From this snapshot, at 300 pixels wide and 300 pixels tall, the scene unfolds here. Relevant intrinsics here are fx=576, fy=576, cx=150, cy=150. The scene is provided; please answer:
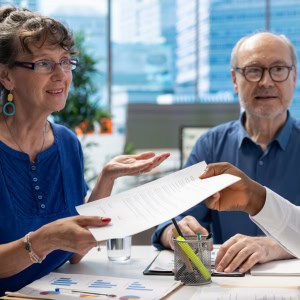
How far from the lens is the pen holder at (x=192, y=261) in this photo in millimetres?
1524

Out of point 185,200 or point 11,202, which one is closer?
point 185,200

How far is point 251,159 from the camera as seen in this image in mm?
2473

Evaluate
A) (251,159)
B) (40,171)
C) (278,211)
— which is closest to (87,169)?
(251,159)

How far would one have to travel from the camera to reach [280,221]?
5.24 ft

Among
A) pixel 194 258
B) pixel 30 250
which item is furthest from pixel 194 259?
pixel 30 250

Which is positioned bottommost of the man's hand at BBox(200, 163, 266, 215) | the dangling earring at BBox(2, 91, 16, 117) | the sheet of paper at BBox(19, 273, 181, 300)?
the sheet of paper at BBox(19, 273, 181, 300)

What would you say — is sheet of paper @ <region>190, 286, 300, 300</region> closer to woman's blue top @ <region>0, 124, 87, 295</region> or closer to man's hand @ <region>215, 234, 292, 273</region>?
man's hand @ <region>215, 234, 292, 273</region>

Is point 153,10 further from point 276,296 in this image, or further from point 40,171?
point 276,296

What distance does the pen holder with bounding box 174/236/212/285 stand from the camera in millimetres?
1524

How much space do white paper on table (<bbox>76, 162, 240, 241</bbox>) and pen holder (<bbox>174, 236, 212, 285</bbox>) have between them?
149mm

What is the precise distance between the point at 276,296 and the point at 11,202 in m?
0.88

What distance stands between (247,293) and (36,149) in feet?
3.06

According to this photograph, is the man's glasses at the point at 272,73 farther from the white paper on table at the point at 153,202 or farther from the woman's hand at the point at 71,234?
the woman's hand at the point at 71,234

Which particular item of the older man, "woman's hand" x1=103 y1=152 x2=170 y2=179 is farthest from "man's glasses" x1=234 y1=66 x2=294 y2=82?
"woman's hand" x1=103 y1=152 x2=170 y2=179
